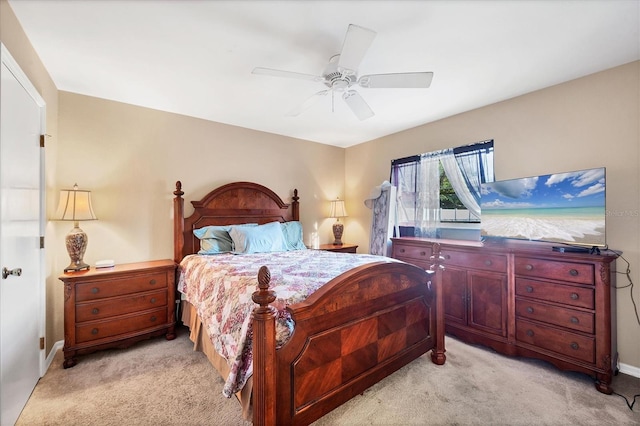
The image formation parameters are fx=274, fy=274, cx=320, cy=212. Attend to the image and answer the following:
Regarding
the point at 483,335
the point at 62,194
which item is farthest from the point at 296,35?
the point at 483,335

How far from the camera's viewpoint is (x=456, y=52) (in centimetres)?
213

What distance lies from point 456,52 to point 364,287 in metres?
1.93

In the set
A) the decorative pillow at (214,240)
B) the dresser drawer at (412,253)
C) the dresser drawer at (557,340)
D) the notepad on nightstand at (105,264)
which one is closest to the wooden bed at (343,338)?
the dresser drawer at (557,340)

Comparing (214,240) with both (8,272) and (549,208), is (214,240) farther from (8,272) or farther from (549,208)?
(549,208)

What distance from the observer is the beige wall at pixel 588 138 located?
2279mm

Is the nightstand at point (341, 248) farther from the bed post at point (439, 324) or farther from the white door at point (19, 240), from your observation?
the white door at point (19, 240)

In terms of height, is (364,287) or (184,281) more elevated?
(364,287)

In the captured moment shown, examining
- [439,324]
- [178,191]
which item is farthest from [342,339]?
[178,191]

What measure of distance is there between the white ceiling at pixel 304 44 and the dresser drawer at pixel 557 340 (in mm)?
2249

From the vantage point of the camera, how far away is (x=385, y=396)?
2.00 metres

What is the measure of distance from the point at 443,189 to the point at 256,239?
2.54 metres

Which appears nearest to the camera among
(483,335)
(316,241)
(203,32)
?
(203,32)

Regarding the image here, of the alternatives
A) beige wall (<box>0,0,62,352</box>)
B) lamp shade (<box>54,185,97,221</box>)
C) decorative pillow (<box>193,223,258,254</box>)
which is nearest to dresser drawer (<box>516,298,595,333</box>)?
decorative pillow (<box>193,223,258,254</box>)

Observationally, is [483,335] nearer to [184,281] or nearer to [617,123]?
[617,123]
